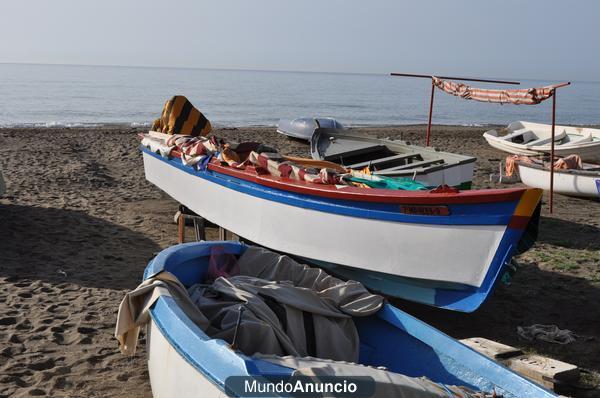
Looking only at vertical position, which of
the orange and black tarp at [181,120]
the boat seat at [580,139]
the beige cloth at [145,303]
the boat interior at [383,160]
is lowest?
the beige cloth at [145,303]

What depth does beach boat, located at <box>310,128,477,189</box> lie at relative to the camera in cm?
828

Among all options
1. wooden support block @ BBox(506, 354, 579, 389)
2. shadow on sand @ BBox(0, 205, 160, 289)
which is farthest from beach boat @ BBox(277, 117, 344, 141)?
wooden support block @ BBox(506, 354, 579, 389)

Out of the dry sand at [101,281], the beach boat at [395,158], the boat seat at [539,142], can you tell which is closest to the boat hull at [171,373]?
the dry sand at [101,281]

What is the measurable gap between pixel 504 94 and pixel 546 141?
780 centimetres

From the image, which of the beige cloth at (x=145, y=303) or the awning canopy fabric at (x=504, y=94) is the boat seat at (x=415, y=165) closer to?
the awning canopy fabric at (x=504, y=94)

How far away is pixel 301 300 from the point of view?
169 inches

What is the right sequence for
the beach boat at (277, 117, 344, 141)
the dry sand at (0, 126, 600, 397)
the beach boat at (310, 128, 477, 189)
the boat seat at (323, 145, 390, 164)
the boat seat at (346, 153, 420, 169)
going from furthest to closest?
the beach boat at (277, 117, 344, 141) < the boat seat at (323, 145, 390, 164) < the boat seat at (346, 153, 420, 169) < the beach boat at (310, 128, 477, 189) < the dry sand at (0, 126, 600, 397)

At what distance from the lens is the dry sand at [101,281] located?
506 cm

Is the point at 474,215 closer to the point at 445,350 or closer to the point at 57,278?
the point at 445,350

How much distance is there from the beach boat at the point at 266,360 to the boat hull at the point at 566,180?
344 inches

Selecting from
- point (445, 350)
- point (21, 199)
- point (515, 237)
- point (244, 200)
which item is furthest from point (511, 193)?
point (21, 199)

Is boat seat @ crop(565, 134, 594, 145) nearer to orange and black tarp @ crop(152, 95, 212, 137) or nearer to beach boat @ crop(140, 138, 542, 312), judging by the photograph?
orange and black tarp @ crop(152, 95, 212, 137)

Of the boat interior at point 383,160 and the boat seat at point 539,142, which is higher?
the boat interior at point 383,160

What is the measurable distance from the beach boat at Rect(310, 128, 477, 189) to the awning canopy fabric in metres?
1.17
